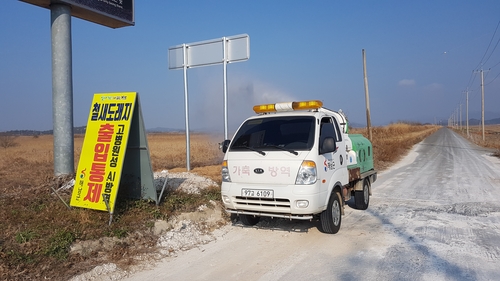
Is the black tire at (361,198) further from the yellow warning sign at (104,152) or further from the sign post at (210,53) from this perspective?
the sign post at (210,53)

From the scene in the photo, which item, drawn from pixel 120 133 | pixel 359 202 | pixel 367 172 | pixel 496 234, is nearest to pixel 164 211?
pixel 120 133

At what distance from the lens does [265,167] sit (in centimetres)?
608

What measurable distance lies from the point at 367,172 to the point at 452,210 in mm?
1986

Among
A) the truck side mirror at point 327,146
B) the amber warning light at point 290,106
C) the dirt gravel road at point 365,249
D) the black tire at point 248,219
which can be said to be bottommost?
the dirt gravel road at point 365,249

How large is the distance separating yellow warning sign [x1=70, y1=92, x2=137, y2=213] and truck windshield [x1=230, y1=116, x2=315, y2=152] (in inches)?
75.3

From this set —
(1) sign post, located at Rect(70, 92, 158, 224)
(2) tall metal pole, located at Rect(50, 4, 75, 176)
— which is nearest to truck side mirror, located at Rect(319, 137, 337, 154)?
(1) sign post, located at Rect(70, 92, 158, 224)

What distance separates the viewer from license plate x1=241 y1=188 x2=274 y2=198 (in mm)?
5982

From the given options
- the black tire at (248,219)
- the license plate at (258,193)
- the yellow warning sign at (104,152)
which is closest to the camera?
the license plate at (258,193)

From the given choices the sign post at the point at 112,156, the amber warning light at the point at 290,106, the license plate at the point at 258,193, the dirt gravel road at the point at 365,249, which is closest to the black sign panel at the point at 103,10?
the sign post at the point at 112,156

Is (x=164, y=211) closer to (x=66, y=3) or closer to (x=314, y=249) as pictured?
(x=314, y=249)

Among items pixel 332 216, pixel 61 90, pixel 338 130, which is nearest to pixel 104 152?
pixel 61 90

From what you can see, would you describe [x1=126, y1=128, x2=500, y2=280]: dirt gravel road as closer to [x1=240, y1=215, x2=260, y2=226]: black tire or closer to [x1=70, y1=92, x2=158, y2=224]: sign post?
[x1=240, y1=215, x2=260, y2=226]: black tire

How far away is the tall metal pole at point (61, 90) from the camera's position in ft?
27.7

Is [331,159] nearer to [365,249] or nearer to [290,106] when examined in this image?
[290,106]
